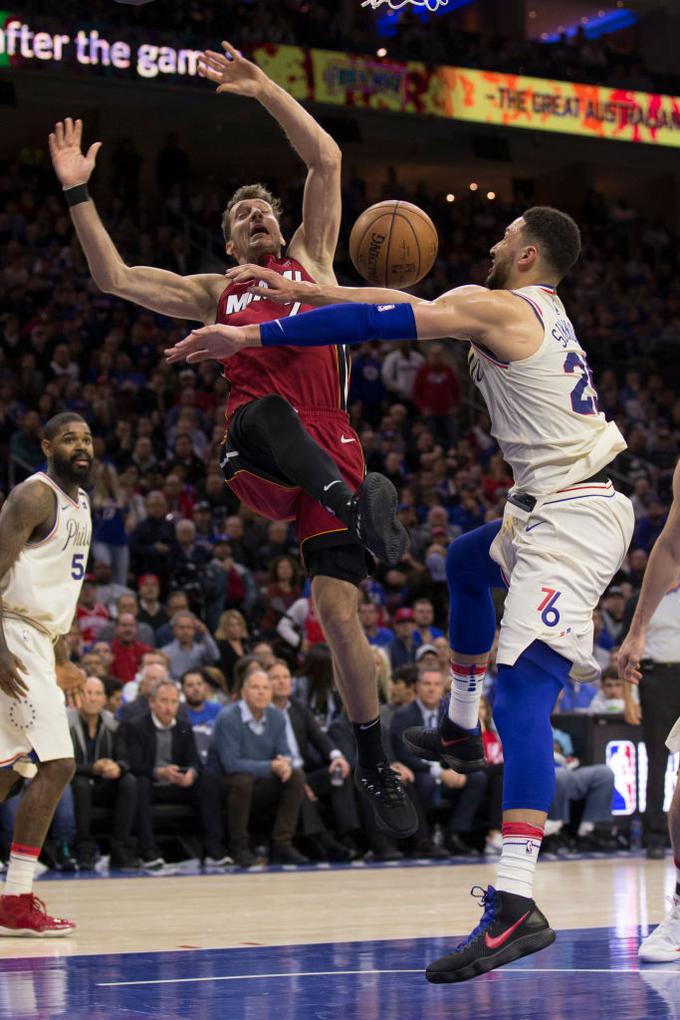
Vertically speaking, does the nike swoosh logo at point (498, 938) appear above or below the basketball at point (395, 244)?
below

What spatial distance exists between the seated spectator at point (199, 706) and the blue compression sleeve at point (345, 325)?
20.9 feet

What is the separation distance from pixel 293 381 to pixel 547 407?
1.31 m

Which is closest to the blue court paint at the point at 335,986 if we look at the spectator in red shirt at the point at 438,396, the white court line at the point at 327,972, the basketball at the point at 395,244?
the white court line at the point at 327,972

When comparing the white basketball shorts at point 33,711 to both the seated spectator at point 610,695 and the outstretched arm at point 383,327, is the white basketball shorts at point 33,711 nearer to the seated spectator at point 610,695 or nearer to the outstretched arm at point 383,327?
the outstretched arm at point 383,327

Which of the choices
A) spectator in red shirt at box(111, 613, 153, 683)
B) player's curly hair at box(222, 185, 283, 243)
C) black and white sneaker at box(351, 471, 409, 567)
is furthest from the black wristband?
spectator in red shirt at box(111, 613, 153, 683)

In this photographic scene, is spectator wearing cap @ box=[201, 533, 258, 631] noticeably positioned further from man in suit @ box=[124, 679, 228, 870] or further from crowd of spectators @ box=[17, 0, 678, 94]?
crowd of spectators @ box=[17, 0, 678, 94]

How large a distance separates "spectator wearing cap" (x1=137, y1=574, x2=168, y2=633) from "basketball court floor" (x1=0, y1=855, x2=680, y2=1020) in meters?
3.31

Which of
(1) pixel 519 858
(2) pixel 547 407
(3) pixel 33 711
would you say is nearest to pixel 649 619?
(2) pixel 547 407

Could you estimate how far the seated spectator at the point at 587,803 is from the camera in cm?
1141

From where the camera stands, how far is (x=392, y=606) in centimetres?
1451

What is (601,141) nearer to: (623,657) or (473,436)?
(473,436)

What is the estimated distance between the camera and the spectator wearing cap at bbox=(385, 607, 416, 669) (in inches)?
500

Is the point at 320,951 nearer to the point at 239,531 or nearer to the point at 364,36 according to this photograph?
the point at 239,531

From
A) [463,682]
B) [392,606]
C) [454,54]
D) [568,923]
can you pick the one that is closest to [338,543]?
[463,682]
